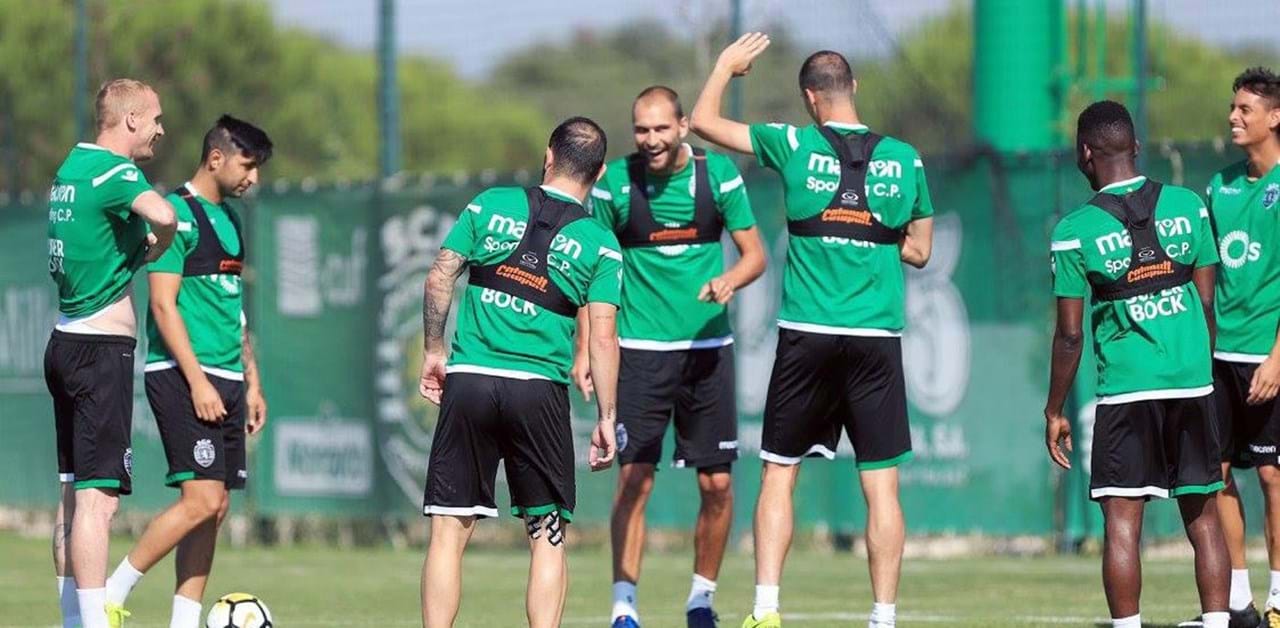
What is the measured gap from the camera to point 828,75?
9.55 meters

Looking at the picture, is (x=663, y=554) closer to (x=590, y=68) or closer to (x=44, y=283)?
(x=44, y=283)

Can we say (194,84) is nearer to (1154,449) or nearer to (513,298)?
(513,298)

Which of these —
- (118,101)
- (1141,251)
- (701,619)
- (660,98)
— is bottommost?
(701,619)

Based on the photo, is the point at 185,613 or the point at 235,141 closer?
the point at 185,613

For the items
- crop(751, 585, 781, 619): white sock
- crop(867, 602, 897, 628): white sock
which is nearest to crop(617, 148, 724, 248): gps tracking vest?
crop(751, 585, 781, 619): white sock

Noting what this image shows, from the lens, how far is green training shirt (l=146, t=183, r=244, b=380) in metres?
9.99

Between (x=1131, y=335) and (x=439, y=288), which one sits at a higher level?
(x=439, y=288)

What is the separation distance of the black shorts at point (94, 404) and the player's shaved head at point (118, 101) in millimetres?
948

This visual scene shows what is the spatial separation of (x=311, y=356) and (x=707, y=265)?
7.05 m

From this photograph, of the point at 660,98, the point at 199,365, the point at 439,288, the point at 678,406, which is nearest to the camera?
the point at 439,288

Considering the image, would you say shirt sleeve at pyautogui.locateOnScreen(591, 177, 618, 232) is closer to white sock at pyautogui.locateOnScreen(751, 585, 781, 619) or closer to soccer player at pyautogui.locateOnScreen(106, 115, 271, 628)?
soccer player at pyautogui.locateOnScreen(106, 115, 271, 628)

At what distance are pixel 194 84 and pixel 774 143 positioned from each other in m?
17.9

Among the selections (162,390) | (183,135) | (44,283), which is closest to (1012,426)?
(162,390)

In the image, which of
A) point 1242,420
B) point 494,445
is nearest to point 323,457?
point 494,445
